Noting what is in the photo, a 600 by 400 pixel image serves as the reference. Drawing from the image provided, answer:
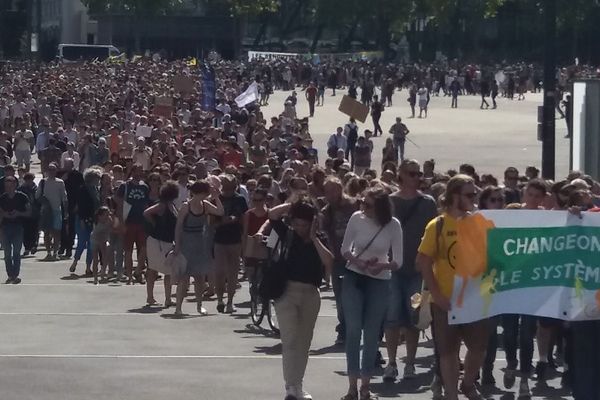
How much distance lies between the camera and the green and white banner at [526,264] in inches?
411

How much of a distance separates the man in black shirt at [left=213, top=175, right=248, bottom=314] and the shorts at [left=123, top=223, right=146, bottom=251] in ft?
9.08

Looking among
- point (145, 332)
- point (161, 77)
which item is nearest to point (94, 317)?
point (145, 332)

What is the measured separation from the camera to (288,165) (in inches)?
898

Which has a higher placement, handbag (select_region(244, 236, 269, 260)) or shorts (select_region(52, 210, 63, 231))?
handbag (select_region(244, 236, 269, 260))

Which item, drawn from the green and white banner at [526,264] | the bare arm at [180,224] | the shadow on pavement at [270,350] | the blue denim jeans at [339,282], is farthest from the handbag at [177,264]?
the green and white banner at [526,264]

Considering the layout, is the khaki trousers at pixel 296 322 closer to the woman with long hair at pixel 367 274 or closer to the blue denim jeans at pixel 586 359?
the woman with long hair at pixel 367 274

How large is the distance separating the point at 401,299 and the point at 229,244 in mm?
4914

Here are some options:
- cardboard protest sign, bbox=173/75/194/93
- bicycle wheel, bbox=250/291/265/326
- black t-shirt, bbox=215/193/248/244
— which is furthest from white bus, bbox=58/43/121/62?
bicycle wheel, bbox=250/291/265/326

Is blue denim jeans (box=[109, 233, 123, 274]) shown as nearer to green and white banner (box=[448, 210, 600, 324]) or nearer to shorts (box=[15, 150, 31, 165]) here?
green and white banner (box=[448, 210, 600, 324])

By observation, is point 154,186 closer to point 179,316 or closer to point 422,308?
point 179,316

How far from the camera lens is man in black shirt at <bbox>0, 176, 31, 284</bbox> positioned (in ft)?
64.5

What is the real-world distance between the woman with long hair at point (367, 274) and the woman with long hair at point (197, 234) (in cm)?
489

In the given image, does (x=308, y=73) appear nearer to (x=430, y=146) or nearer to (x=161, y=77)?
(x=161, y=77)

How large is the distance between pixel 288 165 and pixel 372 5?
8748 centimetres
